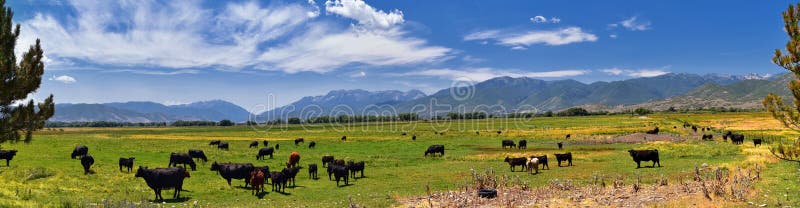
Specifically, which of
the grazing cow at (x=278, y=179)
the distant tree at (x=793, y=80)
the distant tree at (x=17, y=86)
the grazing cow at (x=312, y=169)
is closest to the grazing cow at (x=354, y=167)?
the grazing cow at (x=312, y=169)

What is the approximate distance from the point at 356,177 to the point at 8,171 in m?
21.8

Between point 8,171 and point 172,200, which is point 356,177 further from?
point 8,171

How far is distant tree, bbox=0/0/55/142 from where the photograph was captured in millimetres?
15602

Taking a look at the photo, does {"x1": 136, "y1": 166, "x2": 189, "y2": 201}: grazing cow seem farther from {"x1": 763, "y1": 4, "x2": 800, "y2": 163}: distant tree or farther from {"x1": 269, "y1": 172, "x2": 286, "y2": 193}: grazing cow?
{"x1": 763, "y1": 4, "x2": 800, "y2": 163}: distant tree

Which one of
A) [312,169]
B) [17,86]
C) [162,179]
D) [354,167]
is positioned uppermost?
[17,86]

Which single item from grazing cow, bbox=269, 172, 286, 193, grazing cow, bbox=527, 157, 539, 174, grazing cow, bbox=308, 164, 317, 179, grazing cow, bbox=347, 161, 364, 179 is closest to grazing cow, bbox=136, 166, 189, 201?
grazing cow, bbox=269, 172, 286, 193

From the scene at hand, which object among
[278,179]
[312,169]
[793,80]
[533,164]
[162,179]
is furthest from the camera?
[533,164]

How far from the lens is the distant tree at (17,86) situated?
15602 millimetres

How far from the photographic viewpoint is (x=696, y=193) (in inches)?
718

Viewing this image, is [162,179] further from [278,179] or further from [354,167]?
[354,167]

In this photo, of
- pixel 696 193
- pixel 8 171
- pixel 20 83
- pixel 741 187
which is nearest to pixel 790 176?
pixel 741 187

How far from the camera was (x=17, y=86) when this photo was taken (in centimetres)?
1609

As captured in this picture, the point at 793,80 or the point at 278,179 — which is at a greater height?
the point at 793,80

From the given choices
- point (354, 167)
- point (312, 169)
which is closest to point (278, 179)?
point (312, 169)
